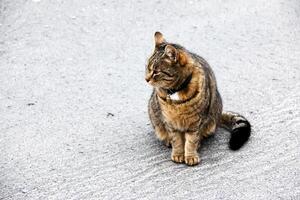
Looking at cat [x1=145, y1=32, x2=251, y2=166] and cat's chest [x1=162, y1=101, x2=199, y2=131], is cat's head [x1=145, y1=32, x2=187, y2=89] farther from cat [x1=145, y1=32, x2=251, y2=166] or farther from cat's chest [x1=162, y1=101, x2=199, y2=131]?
cat's chest [x1=162, y1=101, x2=199, y2=131]

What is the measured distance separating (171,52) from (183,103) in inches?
15.5

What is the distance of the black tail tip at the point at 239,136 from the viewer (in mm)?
4734

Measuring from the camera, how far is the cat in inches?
173

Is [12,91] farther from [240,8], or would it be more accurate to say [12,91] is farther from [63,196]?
[240,8]

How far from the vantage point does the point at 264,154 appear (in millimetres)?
4688

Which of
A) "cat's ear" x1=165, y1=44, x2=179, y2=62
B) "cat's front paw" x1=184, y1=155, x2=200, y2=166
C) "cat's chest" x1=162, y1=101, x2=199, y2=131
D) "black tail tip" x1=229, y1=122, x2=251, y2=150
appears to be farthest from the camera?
"black tail tip" x1=229, y1=122, x2=251, y2=150

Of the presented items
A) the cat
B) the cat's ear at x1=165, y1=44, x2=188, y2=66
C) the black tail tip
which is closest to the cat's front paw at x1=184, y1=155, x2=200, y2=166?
the cat

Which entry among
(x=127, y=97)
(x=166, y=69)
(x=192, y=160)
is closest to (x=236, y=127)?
(x=192, y=160)

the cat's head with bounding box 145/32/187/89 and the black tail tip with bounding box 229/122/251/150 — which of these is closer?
the cat's head with bounding box 145/32/187/89

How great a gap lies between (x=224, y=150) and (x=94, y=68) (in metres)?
1.95

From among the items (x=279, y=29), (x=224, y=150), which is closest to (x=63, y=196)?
(x=224, y=150)

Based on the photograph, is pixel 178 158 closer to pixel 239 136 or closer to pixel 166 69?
pixel 239 136

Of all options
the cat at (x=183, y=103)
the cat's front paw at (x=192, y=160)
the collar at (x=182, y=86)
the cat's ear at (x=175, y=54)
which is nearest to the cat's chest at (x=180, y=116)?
the cat at (x=183, y=103)

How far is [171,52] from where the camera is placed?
4352 mm
